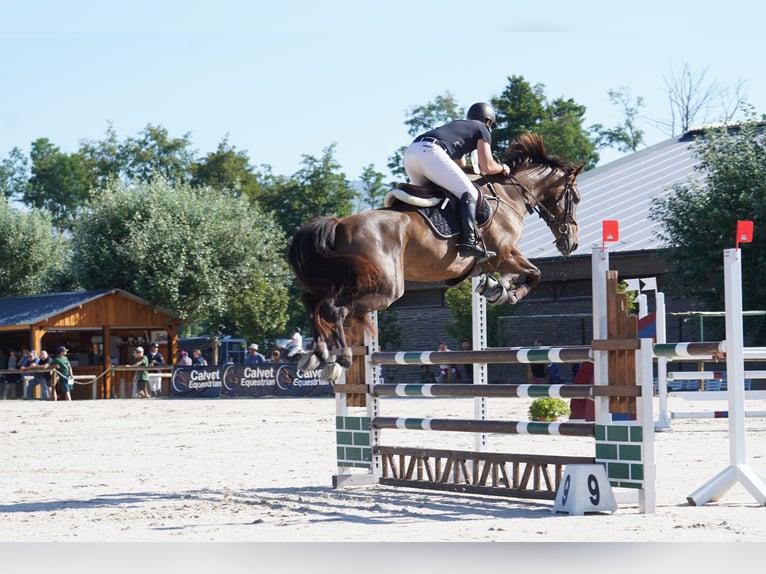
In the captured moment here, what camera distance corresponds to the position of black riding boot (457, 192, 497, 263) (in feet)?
24.0

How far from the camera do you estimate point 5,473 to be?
365 inches

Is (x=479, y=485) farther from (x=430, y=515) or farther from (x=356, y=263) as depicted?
(x=356, y=263)

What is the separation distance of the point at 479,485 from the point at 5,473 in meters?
4.32

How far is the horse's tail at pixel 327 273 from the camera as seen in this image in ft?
22.3

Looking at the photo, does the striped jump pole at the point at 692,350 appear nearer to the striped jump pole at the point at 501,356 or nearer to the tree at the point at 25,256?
the striped jump pole at the point at 501,356

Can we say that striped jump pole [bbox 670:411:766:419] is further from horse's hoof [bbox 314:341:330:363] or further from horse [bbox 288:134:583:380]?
horse's hoof [bbox 314:341:330:363]

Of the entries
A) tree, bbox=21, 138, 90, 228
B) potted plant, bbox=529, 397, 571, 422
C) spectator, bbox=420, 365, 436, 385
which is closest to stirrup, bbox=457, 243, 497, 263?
potted plant, bbox=529, 397, 571, 422

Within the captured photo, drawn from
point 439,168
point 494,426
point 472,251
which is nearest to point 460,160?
point 439,168

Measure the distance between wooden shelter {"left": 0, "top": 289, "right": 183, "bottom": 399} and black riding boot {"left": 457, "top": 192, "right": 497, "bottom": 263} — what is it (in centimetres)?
2023

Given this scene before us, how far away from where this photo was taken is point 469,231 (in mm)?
7316

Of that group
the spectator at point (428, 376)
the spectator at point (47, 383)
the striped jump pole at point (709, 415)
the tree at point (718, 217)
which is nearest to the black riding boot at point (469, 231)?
the striped jump pole at point (709, 415)

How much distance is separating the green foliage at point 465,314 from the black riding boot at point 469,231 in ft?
60.8

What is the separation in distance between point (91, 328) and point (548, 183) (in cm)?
2141

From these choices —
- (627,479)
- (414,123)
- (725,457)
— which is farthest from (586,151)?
(627,479)
